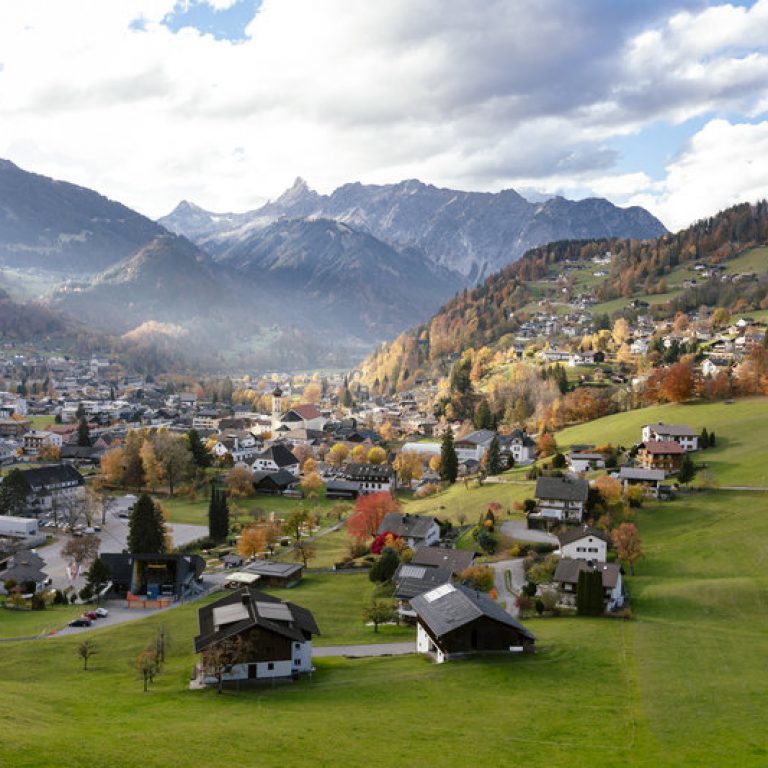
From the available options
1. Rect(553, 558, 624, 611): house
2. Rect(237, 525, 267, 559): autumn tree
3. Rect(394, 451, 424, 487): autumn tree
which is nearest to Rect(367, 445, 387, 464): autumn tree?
Rect(394, 451, 424, 487): autumn tree

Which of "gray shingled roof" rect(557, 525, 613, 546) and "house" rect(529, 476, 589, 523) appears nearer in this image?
"gray shingled roof" rect(557, 525, 613, 546)

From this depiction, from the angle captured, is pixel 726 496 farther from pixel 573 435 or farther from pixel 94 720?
pixel 94 720

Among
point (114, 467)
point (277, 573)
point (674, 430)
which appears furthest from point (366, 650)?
point (114, 467)

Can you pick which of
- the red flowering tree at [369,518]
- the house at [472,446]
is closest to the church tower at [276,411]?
the house at [472,446]

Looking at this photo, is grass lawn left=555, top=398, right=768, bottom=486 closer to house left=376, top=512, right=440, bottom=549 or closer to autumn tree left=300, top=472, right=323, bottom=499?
house left=376, top=512, right=440, bottom=549

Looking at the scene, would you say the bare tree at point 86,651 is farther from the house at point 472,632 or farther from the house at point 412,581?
the house at point 412,581

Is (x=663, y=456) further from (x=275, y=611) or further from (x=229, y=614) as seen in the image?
(x=229, y=614)
